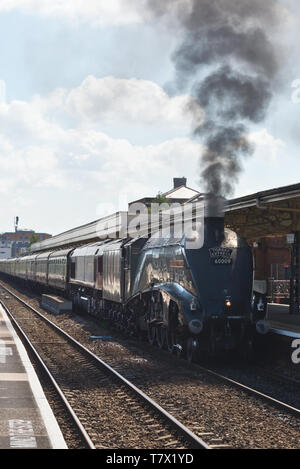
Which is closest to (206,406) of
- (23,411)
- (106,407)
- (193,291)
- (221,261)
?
(106,407)

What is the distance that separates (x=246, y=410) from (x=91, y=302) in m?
16.5

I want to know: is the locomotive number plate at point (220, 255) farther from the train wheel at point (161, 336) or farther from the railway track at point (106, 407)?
the railway track at point (106, 407)

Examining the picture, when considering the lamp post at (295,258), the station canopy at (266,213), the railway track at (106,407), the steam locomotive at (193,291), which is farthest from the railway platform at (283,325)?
the railway track at (106,407)

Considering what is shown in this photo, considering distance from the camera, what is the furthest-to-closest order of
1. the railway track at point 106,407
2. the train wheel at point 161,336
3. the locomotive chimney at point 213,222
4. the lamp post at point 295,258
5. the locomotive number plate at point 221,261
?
the lamp post at point 295,258 → the train wheel at point 161,336 → the locomotive chimney at point 213,222 → the locomotive number plate at point 221,261 → the railway track at point 106,407

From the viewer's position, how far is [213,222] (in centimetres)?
1399

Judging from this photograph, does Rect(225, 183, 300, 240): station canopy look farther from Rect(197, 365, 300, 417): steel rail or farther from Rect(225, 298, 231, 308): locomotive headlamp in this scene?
Rect(197, 365, 300, 417): steel rail

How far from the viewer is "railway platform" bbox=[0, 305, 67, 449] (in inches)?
294

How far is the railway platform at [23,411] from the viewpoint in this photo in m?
7.48

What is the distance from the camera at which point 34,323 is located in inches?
943

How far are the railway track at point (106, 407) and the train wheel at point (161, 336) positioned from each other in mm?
1979

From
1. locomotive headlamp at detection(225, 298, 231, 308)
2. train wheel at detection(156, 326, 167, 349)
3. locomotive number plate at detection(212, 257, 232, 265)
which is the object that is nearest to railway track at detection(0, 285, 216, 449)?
train wheel at detection(156, 326, 167, 349)

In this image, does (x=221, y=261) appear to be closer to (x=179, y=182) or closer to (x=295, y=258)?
(x=295, y=258)
